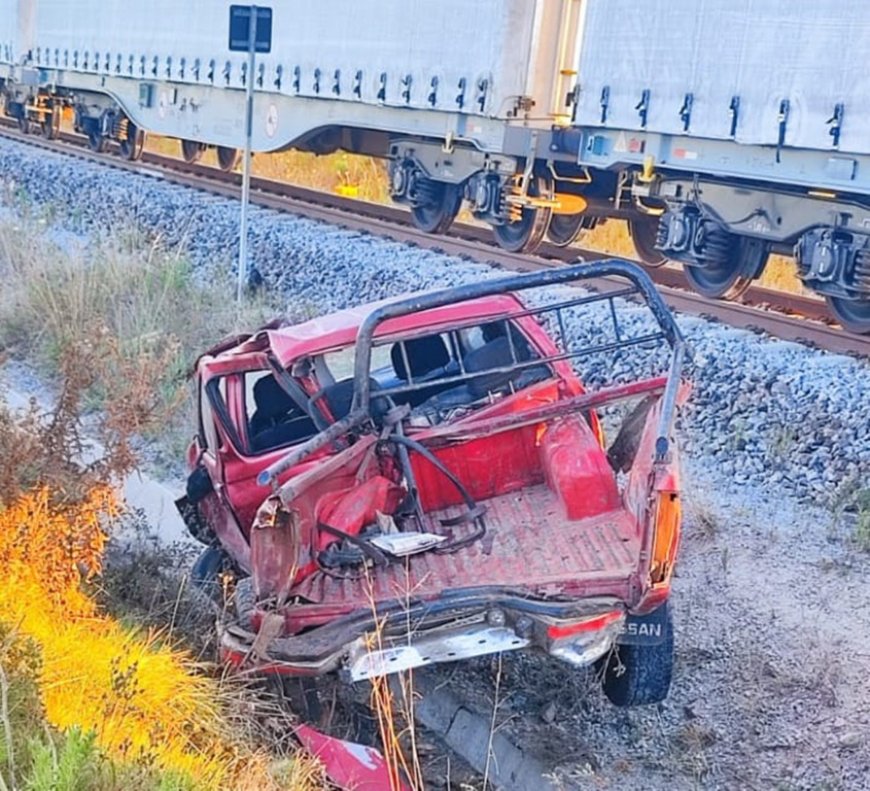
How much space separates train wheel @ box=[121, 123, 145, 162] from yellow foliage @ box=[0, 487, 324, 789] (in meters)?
17.4

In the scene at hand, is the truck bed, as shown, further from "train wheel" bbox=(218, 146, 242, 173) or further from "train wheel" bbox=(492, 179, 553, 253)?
"train wheel" bbox=(218, 146, 242, 173)

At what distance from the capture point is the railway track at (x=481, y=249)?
10383 millimetres

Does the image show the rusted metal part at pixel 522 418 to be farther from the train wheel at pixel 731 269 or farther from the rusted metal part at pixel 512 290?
the train wheel at pixel 731 269

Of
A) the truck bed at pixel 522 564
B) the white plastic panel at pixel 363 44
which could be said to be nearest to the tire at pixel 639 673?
the truck bed at pixel 522 564

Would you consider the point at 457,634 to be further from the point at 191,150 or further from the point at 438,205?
the point at 191,150

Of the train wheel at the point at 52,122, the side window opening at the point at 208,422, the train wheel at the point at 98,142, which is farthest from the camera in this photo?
the train wheel at the point at 52,122

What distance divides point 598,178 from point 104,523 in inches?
337

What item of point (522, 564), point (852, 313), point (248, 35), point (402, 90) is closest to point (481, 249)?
point (402, 90)

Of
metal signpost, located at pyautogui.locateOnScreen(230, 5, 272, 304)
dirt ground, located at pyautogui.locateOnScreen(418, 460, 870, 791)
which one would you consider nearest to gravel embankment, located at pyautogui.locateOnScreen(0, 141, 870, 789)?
dirt ground, located at pyautogui.locateOnScreen(418, 460, 870, 791)

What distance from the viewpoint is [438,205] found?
49.9 ft

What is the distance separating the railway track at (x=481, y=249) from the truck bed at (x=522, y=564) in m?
4.43

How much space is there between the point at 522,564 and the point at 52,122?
872 inches

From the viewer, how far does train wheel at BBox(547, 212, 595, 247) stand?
1489 centimetres

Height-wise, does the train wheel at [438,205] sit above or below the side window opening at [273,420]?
below
